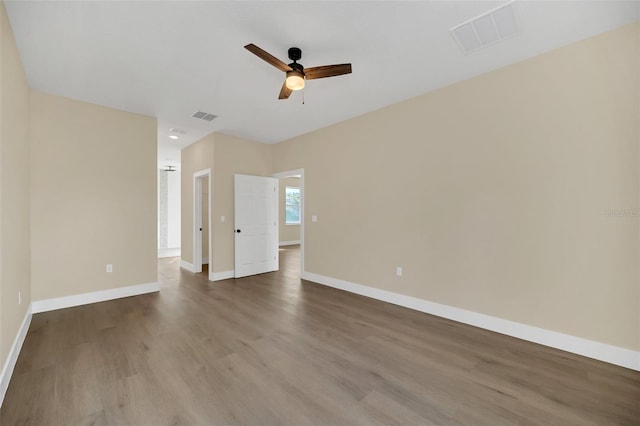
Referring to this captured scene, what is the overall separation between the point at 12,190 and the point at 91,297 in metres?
2.02

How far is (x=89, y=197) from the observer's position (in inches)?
146

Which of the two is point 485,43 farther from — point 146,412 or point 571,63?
point 146,412

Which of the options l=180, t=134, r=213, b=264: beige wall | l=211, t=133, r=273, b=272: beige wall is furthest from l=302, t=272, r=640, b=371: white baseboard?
l=180, t=134, r=213, b=264: beige wall

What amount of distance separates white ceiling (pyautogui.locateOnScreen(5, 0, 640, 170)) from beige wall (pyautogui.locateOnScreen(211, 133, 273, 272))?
148 cm

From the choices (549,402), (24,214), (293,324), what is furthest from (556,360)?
(24,214)

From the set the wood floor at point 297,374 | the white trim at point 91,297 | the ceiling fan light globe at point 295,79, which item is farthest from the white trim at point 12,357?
the ceiling fan light globe at point 295,79

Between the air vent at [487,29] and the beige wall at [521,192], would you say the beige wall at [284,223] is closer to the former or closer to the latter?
the beige wall at [521,192]

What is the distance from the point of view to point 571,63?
2.45 metres

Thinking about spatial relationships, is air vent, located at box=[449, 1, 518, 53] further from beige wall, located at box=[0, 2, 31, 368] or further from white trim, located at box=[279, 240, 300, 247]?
white trim, located at box=[279, 240, 300, 247]

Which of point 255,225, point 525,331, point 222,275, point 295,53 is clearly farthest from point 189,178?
point 525,331

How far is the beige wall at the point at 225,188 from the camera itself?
504 centimetres

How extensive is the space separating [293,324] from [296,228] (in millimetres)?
7574

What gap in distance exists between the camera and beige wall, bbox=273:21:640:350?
7.39 ft

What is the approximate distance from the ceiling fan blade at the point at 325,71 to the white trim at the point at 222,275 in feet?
13.0
